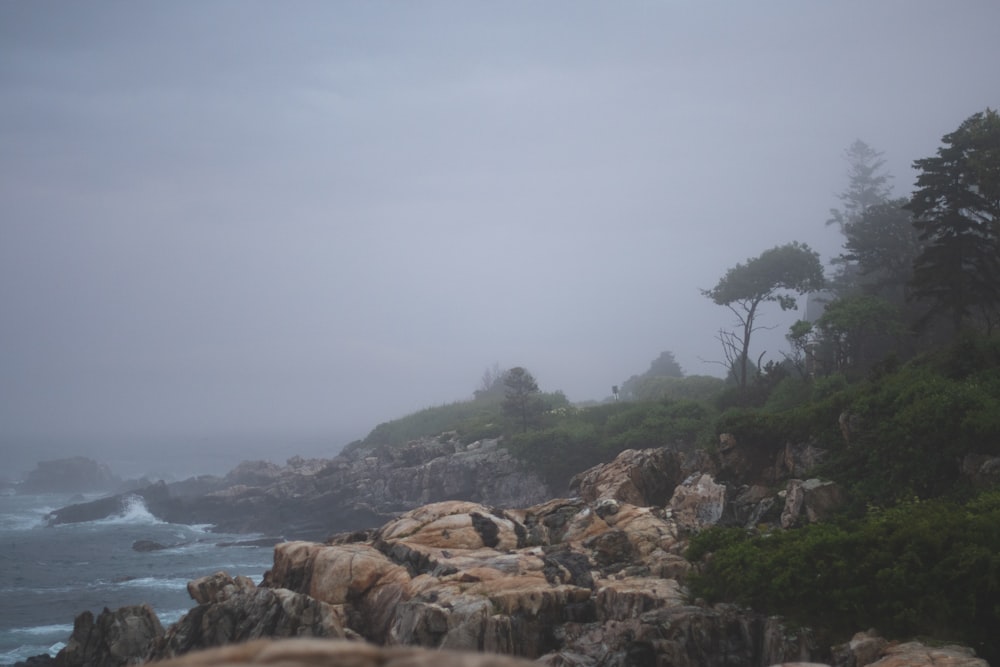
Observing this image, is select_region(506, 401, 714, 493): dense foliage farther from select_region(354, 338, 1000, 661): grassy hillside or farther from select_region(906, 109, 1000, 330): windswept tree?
select_region(906, 109, 1000, 330): windswept tree

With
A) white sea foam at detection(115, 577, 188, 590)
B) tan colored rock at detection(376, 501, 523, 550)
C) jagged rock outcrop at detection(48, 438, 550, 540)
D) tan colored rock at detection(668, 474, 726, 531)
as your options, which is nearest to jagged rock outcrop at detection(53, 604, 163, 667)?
tan colored rock at detection(376, 501, 523, 550)

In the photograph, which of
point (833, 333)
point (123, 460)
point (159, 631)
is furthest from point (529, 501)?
point (123, 460)

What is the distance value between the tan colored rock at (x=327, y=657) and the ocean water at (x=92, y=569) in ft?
80.2

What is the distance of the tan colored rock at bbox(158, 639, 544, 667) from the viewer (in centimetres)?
197

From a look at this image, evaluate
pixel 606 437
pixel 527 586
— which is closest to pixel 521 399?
pixel 606 437

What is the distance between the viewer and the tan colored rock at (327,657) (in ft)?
6.48

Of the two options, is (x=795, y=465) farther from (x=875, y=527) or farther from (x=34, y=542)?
(x=34, y=542)

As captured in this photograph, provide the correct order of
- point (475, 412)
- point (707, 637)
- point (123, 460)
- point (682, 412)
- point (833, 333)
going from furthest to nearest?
point (123, 460)
point (475, 412)
point (682, 412)
point (833, 333)
point (707, 637)

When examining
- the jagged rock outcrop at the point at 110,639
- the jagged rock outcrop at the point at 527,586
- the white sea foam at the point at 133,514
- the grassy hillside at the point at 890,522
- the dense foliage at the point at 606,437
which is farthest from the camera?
the white sea foam at the point at 133,514

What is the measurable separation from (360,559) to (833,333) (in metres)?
28.5

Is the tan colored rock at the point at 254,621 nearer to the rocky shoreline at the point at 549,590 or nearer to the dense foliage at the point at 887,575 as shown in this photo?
the rocky shoreline at the point at 549,590

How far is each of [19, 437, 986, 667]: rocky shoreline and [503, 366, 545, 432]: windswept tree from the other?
23.8m

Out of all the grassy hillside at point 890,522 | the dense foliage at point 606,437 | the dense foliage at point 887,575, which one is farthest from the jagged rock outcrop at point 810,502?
the dense foliage at point 606,437

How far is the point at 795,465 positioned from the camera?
62.3ft
